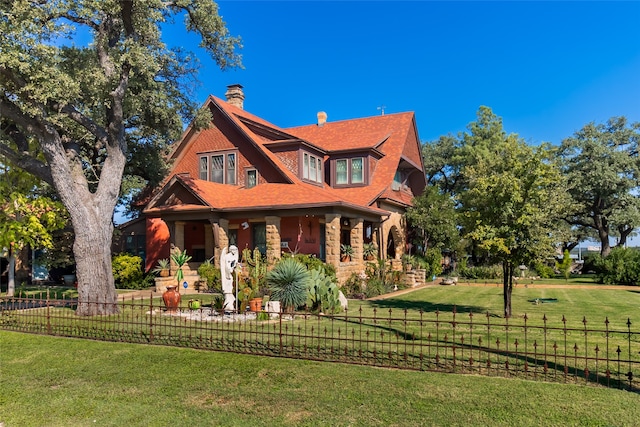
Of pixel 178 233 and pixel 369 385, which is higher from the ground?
pixel 178 233

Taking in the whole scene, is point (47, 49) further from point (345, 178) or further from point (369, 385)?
point (345, 178)

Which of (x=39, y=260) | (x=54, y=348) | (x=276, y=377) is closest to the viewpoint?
(x=276, y=377)

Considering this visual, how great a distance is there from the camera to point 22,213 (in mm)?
18078

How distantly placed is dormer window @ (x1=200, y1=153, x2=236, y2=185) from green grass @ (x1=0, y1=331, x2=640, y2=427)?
54.7 ft

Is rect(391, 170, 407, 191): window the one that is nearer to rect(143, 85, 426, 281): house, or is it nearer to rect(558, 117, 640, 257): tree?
rect(143, 85, 426, 281): house

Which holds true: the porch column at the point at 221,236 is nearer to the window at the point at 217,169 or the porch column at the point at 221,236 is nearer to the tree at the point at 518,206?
the window at the point at 217,169

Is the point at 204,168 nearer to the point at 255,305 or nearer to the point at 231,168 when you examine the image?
the point at 231,168

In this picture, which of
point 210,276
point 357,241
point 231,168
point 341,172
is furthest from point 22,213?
point 341,172

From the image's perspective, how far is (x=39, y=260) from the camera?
23641mm

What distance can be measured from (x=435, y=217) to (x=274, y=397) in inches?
Answer: 848

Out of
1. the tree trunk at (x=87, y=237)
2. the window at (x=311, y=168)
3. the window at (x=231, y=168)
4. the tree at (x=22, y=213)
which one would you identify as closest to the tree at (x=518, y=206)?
the tree trunk at (x=87, y=237)

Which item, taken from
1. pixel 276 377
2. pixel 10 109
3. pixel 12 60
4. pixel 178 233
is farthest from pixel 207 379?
pixel 178 233

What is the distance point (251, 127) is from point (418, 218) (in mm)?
11020

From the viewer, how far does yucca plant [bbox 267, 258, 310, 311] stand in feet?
41.8
